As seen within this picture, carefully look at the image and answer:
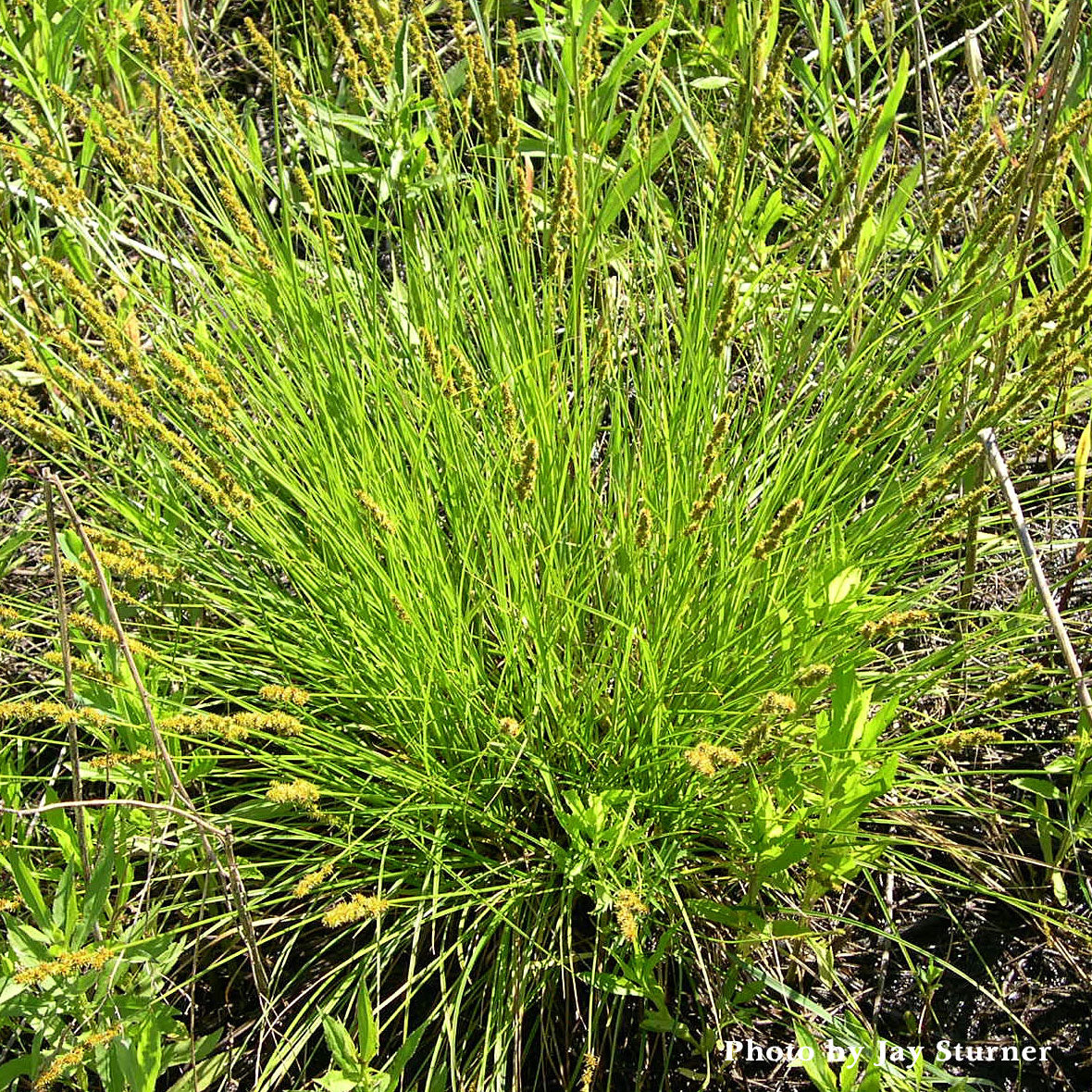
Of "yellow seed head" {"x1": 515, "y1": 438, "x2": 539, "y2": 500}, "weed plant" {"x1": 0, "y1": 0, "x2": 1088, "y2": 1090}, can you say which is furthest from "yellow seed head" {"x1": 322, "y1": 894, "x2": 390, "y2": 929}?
"yellow seed head" {"x1": 515, "y1": 438, "x2": 539, "y2": 500}

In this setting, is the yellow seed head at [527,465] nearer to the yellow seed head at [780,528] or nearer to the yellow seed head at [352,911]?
the yellow seed head at [780,528]

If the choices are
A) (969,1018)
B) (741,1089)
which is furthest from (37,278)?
(969,1018)

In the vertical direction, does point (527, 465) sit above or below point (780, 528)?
above

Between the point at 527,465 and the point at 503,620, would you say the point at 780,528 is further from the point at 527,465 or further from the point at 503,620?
the point at 503,620

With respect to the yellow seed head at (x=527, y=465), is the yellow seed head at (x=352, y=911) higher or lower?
lower

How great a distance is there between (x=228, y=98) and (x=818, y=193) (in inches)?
56.6

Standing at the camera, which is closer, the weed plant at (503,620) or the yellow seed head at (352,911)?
the yellow seed head at (352,911)

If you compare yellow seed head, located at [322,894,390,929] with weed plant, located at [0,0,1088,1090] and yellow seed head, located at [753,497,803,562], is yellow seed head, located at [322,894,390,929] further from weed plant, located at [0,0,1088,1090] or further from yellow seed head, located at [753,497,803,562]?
yellow seed head, located at [753,497,803,562]

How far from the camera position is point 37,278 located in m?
2.13

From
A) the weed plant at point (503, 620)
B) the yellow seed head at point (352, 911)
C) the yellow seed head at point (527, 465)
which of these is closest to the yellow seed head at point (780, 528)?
the weed plant at point (503, 620)

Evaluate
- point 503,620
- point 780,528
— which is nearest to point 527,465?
point 780,528

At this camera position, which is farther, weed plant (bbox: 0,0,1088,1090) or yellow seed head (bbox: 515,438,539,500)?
weed plant (bbox: 0,0,1088,1090)

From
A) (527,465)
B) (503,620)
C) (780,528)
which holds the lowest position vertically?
(503,620)

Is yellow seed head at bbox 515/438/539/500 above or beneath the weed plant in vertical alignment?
above
